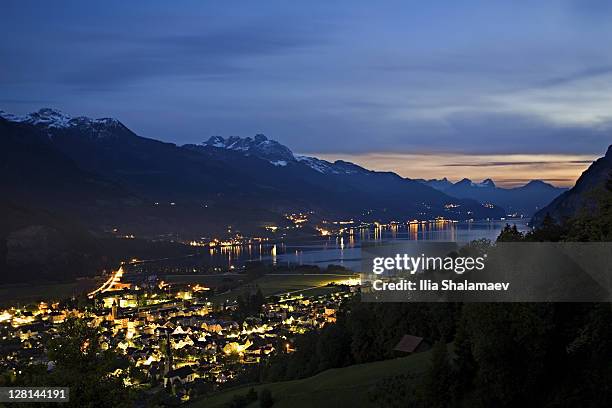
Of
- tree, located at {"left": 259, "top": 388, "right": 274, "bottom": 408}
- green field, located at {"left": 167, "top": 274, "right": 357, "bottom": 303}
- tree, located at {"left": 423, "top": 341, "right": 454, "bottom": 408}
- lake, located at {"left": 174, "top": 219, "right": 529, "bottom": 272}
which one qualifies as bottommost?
green field, located at {"left": 167, "top": 274, "right": 357, "bottom": 303}

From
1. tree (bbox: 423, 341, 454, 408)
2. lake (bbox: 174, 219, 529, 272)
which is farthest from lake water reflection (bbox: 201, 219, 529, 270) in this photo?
tree (bbox: 423, 341, 454, 408)

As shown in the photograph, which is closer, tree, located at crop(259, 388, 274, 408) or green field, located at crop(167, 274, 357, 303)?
tree, located at crop(259, 388, 274, 408)

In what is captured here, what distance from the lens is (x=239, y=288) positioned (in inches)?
2363

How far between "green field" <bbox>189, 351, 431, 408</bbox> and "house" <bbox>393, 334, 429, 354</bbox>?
1599 millimetres

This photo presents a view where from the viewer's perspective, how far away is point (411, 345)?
2077 centimetres

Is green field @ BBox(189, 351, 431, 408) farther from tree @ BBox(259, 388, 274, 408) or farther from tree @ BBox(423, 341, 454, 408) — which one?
tree @ BBox(423, 341, 454, 408)

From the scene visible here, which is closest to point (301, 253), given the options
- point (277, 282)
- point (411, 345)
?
point (277, 282)

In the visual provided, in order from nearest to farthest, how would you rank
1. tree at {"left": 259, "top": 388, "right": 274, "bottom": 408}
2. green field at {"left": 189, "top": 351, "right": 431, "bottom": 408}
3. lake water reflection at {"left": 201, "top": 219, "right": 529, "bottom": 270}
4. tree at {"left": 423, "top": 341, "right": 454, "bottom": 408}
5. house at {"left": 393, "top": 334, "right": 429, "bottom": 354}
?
tree at {"left": 423, "top": 341, "right": 454, "bottom": 408} < green field at {"left": 189, "top": 351, "right": 431, "bottom": 408} < tree at {"left": 259, "top": 388, "right": 274, "bottom": 408} < house at {"left": 393, "top": 334, "right": 429, "bottom": 354} < lake water reflection at {"left": 201, "top": 219, "right": 529, "bottom": 270}

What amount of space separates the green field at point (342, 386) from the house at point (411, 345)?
160 centimetres

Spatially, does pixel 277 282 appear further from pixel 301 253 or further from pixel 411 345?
pixel 411 345

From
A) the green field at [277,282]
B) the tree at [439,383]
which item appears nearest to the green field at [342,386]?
the tree at [439,383]

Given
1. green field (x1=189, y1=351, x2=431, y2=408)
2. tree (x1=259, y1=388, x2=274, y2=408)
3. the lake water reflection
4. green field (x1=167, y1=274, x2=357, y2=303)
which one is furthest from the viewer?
the lake water reflection

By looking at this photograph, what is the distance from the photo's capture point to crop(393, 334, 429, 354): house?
20627mm

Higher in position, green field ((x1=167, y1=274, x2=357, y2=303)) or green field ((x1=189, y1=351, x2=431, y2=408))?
green field ((x1=189, y1=351, x2=431, y2=408))
